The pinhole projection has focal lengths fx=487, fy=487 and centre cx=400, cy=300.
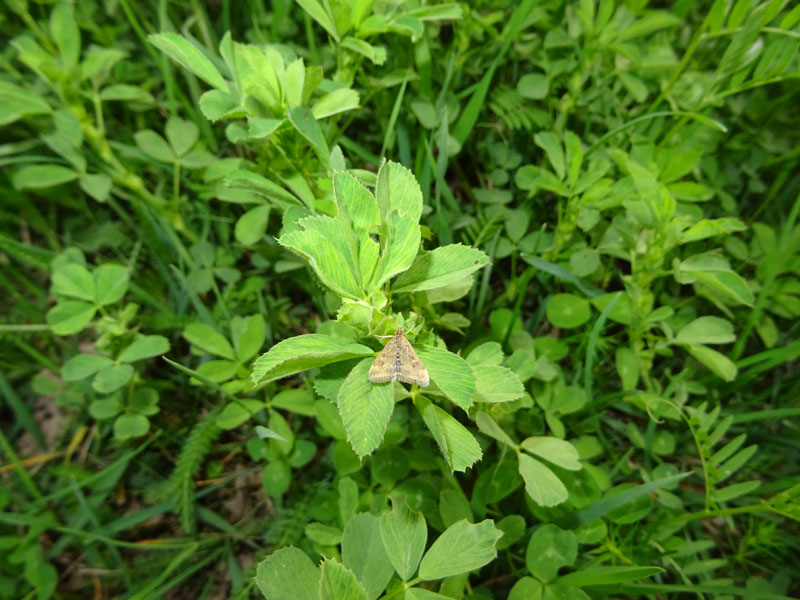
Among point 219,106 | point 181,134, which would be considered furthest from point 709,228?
point 181,134

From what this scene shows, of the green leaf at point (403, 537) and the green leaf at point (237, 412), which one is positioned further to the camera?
the green leaf at point (237, 412)

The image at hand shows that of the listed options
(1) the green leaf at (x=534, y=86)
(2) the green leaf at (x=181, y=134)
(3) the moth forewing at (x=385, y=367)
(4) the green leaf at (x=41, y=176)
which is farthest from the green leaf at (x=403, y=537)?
(4) the green leaf at (x=41, y=176)

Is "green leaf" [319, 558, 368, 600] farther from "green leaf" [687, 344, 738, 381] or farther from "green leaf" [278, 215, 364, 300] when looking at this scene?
"green leaf" [687, 344, 738, 381]

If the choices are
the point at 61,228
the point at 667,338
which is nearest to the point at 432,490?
the point at 667,338

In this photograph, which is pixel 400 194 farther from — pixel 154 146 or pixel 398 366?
pixel 154 146

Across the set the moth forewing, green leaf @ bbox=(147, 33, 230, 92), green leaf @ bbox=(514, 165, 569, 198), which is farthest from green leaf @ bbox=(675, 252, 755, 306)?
green leaf @ bbox=(147, 33, 230, 92)

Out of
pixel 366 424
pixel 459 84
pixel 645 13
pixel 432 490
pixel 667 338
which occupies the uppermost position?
pixel 645 13

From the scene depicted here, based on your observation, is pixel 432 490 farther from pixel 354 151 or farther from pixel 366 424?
pixel 354 151

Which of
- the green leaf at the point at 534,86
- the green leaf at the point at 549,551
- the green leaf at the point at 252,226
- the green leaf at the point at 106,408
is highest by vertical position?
the green leaf at the point at 534,86

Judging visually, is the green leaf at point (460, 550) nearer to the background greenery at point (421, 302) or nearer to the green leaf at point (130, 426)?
the background greenery at point (421, 302)
